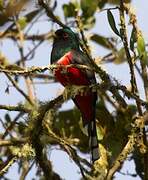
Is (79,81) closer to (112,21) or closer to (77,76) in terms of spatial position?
(77,76)

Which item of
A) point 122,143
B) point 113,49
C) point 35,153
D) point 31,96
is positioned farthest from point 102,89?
point 113,49

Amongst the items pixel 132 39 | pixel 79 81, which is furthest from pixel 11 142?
pixel 132 39

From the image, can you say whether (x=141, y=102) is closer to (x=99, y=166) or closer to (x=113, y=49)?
(x=99, y=166)

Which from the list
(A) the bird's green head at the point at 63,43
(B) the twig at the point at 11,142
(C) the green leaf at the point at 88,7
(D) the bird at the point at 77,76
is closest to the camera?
(B) the twig at the point at 11,142

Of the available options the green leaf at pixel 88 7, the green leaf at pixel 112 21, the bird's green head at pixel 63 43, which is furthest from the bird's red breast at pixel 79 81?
the green leaf at pixel 112 21

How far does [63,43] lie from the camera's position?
3.83 metres

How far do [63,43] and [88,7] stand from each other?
0.51 m

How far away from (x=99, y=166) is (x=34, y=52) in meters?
1.45

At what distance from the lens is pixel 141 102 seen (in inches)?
89.8

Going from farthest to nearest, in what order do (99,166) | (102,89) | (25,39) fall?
(25,39), (99,166), (102,89)

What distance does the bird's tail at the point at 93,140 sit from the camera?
306cm

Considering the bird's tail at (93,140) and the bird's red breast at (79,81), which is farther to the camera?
the bird's red breast at (79,81)

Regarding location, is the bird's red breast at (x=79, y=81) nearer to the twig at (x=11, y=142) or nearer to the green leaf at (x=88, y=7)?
the twig at (x=11, y=142)

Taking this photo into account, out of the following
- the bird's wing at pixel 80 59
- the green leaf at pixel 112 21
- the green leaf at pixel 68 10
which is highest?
the green leaf at pixel 112 21
